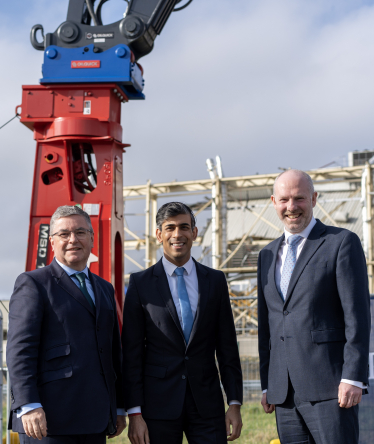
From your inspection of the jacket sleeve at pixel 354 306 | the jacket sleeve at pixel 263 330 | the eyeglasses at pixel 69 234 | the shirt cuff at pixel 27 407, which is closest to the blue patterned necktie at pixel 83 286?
the eyeglasses at pixel 69 234

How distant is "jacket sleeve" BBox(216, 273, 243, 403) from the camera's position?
14.1ft

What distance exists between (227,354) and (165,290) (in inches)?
26.7

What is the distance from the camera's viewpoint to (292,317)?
12.8 feet

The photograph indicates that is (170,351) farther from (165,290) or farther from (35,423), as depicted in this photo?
(35,423)

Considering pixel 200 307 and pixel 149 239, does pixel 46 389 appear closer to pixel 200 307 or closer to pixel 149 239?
pixel 200 307

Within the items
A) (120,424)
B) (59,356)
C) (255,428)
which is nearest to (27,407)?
(59,356)

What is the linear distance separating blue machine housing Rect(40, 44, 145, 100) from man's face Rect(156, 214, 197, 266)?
174 inches

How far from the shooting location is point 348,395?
362cm

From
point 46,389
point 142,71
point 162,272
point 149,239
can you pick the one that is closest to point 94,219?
point 142,71

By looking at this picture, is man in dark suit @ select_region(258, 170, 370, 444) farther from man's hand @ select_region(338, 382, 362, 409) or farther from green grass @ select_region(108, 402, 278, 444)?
green grass @ select_region(108, 402, 278, 444)

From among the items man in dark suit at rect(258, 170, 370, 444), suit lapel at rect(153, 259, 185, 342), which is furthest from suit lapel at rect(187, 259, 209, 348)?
man in dark suit at rect(258, 170, 370, 444)

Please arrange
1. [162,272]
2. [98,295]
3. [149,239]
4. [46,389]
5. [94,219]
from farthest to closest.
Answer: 1. [149,239]
2. [94,219]
3. [162,272]
4. [98,295]
5. [46,389]

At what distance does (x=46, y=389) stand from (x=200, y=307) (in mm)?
1203

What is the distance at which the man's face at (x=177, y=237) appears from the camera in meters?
4.25
